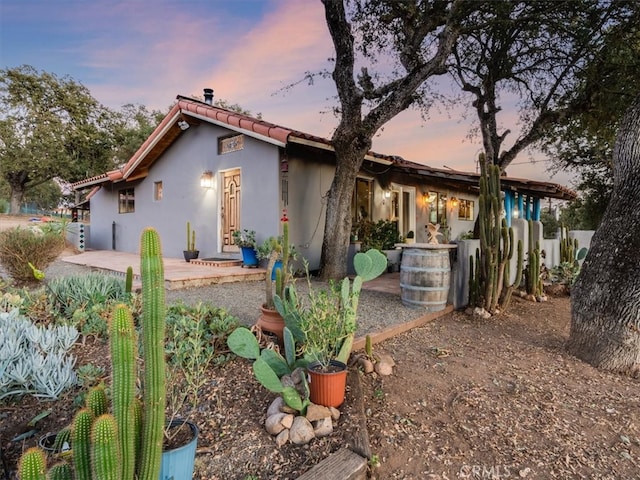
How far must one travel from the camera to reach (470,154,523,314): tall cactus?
4988 millimetres

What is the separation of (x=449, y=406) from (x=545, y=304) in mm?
4505

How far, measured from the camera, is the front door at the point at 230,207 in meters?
9.21

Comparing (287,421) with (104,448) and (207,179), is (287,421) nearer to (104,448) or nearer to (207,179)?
(104,448)

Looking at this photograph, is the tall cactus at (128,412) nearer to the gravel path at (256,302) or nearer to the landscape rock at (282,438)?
the landscape rock at (282,438)

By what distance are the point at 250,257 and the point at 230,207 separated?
177cm

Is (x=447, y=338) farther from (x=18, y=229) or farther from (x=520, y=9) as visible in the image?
(x=520, y=9)

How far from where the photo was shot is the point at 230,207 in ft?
30.8

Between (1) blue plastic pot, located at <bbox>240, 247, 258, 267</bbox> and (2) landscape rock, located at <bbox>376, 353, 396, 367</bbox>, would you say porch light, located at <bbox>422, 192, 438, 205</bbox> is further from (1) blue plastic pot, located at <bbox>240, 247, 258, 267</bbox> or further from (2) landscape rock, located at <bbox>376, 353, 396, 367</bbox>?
(2) landscape rock, located at <bbox>376, 353, 396, 367</bbox>

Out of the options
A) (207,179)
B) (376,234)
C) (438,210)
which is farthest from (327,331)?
(438,210)

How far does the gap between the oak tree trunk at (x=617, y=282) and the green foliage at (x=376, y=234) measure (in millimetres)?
5565

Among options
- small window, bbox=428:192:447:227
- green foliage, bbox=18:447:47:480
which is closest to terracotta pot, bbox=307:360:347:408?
green foliage, bbox=18:447:47:480

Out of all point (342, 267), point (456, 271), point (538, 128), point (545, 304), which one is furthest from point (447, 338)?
point (538, 128)

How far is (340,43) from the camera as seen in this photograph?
672 cm

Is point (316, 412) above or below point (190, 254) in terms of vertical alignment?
below
